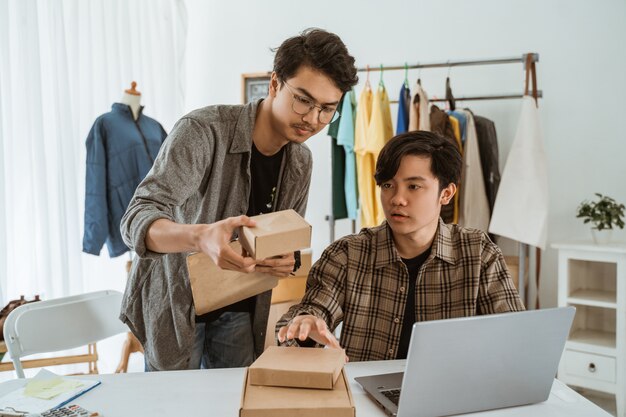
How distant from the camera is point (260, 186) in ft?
4.85

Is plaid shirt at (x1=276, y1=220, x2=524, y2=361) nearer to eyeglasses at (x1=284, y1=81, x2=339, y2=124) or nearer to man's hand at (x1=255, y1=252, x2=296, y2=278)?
man's hand at (x1=255, y1=252, x2=296, y2=278)

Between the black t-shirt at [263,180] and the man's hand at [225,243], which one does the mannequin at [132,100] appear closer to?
the black t-shirt at [263,180]

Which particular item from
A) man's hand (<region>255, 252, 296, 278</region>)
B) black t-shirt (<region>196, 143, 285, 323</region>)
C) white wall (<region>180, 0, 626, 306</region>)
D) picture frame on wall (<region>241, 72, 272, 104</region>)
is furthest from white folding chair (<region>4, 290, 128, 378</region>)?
picture frame on wall (<region>241, 72, 272, 104</region>)

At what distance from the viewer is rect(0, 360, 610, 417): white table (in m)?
1.07

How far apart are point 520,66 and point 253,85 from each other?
188 centimetres

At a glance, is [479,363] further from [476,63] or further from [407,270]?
[476,63]

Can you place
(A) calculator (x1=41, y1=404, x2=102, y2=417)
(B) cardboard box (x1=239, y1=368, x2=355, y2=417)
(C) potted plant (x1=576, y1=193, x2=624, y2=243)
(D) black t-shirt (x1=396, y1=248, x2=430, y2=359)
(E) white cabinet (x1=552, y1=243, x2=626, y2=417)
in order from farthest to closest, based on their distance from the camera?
(C) potted plant (x1=576, y1=193, x2=624, y2=243) < (E) white cabinet (x1=552, y1=243, x2=626, y2=417) < (D) black t-shirt (x1=396, y1=248, x2=430, y2=359) < (A) calculator (x1=41, y1=404, x2=102, y2=417) < (B) cardboard box (x1=239, y1=368, x2=355, y2=417)

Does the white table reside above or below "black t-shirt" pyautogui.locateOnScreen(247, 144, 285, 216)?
below

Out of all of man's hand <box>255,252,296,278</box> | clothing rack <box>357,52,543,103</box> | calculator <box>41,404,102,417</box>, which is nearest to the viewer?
calculator <box>41,404,102,417</box>

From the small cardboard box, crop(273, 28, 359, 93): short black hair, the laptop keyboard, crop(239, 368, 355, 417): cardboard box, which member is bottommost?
the laptop keyboard

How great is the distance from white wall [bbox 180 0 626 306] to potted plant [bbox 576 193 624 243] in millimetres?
297

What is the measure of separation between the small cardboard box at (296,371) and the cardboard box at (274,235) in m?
0.20

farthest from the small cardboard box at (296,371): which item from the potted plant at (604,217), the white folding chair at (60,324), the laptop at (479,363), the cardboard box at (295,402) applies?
the potted plant at (604,217)

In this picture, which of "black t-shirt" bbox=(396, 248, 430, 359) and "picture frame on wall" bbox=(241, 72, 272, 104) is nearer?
"black t-shirt" bbox=(396, 248, 430, 359)
